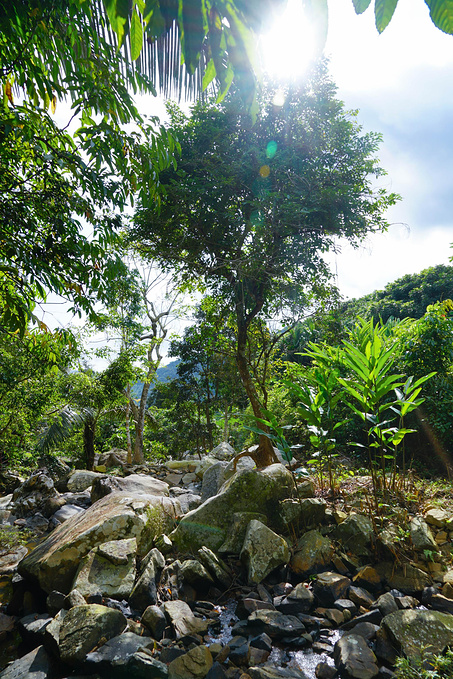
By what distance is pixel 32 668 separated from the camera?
2.18 m

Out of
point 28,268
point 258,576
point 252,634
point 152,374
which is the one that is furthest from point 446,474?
point 152,374

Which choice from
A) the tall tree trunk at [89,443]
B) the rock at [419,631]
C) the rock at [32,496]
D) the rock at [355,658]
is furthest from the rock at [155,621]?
the tall tree trunk at [89,443]

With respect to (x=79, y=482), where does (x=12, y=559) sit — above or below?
below

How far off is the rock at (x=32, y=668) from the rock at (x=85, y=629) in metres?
0.12

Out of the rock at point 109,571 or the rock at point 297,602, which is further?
the rock at point 109,571

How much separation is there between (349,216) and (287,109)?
234 centimetres

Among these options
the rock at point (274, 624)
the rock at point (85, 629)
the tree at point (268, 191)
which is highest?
the tree at point (268, 191)

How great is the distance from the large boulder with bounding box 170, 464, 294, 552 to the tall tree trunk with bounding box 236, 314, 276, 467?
1217 millimetres

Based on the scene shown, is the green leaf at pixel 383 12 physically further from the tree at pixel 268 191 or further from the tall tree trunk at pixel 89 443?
the tall tree trunk at pixel 89 443

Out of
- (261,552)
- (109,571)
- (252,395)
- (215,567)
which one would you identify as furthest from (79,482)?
(261,552)

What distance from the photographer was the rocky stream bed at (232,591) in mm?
2133

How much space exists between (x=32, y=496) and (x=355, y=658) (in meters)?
7.65

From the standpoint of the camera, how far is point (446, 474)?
5922mm

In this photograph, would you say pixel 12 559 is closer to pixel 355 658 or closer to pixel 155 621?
pixel 155 621
